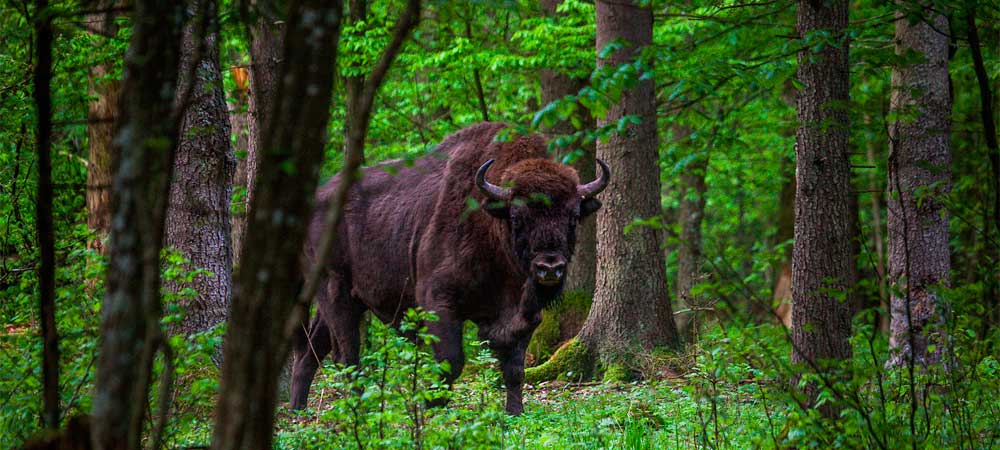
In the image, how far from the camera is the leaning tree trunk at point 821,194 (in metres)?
5.82

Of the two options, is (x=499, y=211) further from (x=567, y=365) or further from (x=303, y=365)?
(x=303, y=365)

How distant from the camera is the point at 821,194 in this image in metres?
5.93

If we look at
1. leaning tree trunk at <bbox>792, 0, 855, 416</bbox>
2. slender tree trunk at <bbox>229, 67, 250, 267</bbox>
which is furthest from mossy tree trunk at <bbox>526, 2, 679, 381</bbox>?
slender tree trunk at <bbox>229, 67, 250, 267</bbox>

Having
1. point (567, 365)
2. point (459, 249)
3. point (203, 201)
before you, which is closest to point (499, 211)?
point (459, 249)

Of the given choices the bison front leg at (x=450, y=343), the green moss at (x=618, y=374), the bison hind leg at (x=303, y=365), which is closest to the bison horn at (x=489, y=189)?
the bison front leg at (x=450, y=343)

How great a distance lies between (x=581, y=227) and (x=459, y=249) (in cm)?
405

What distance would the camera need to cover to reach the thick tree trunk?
34.0 ft

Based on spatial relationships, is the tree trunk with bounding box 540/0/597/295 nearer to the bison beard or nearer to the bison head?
the bison beard

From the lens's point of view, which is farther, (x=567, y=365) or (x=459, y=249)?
(x=567, y=365)

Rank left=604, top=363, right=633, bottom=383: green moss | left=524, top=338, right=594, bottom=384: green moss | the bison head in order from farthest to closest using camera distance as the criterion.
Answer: left=524, top=338, right=594, bottom=384: green moss
left=604, top=363, right=633, bottom=383: green moss
the bison head

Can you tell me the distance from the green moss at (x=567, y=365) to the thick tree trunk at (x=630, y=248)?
139 mm

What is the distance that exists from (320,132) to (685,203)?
20593mm

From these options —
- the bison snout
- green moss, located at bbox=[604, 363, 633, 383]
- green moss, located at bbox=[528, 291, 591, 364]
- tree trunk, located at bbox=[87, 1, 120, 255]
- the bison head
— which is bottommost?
green moss, located at bbox=[604, 363, 633, 383]

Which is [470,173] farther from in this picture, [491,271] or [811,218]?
[811,218]
